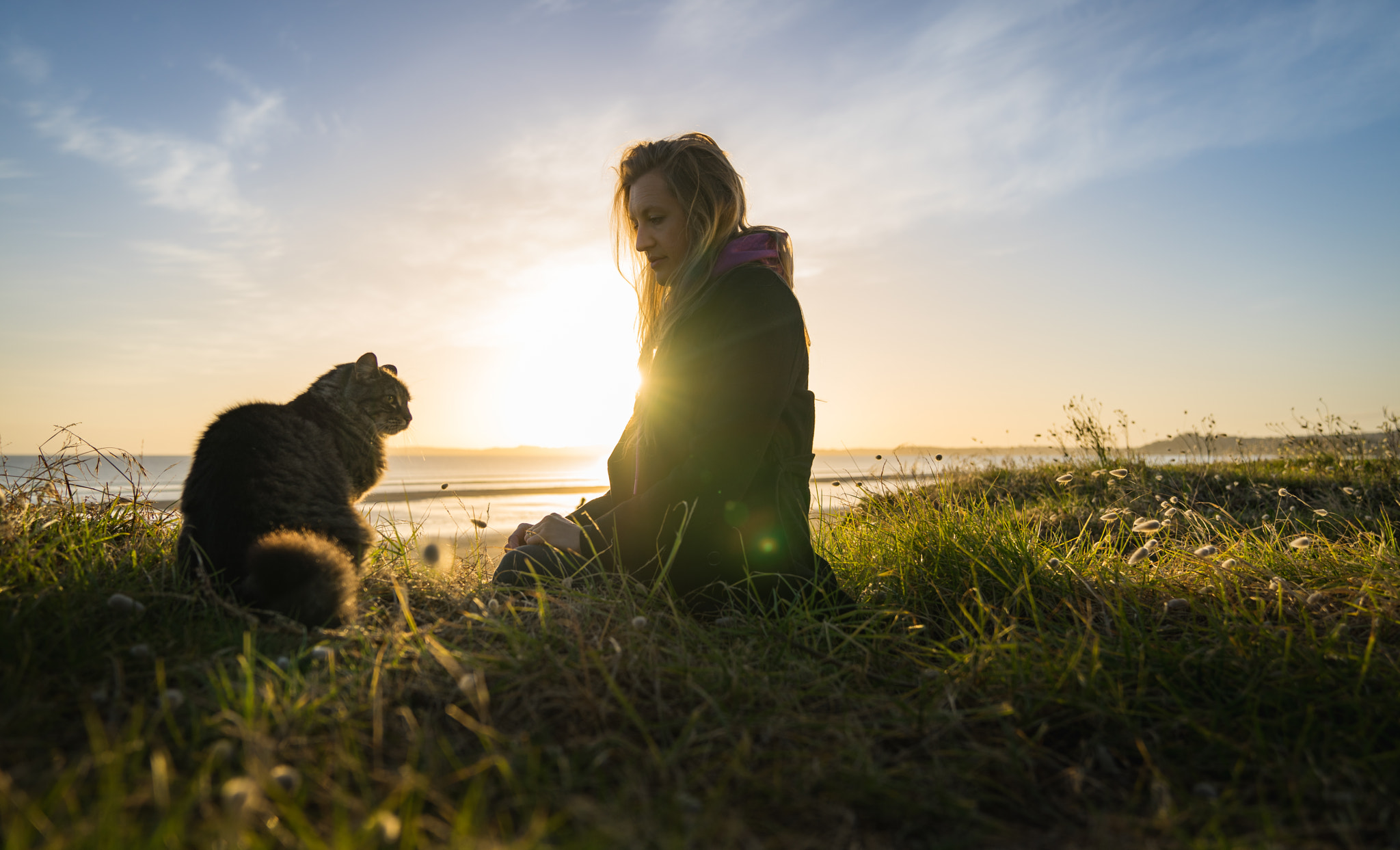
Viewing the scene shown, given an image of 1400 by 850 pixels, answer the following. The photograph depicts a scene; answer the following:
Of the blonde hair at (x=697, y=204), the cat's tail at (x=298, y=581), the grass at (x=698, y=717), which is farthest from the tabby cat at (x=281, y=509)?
the blonde hair at (x=697, y=204)

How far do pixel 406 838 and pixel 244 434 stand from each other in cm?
245

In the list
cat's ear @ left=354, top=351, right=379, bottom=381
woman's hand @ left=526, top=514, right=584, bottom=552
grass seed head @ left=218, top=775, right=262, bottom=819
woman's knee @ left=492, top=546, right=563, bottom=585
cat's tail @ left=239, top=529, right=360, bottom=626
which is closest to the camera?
grass seed head @ left=218, top=775, right=262, bottom=819

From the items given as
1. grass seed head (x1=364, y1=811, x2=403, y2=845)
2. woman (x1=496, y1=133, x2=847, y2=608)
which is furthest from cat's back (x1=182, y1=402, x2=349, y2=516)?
grass seed head (x1=364, y1=811, x2=403, y2=845)

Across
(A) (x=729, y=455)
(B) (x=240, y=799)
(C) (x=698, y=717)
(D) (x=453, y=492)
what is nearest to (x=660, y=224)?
(A) (x=729, y=455)

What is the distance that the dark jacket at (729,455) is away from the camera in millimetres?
2684

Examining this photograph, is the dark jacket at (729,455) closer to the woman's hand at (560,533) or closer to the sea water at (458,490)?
the woman's hand at (560,533)

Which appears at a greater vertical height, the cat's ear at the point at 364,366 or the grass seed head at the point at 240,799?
the cat's ear at the point at 364,366

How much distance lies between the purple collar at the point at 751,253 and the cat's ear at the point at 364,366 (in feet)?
8.45

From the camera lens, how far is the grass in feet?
4.40

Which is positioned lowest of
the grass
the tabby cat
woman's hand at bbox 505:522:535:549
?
the grass

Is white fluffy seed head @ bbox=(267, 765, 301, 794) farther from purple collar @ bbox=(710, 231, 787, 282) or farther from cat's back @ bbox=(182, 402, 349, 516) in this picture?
purple collar @ bbox=(710, 231, 787, 282)

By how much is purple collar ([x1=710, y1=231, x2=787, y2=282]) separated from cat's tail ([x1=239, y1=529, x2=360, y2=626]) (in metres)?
1.93

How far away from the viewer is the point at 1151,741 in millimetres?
1801

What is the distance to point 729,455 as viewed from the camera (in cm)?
267
